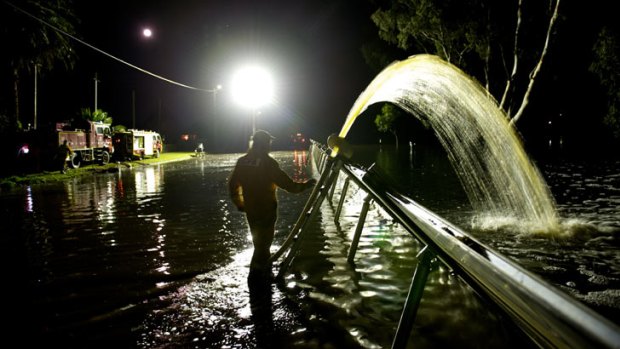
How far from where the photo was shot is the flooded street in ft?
14.0

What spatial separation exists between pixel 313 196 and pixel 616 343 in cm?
455

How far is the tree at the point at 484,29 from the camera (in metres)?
20.2

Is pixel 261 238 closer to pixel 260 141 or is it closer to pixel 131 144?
pixel 260 141

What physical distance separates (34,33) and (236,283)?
997 inches

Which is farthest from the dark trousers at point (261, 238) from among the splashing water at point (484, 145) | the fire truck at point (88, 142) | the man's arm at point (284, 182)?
the fire truck at point (88, 142)

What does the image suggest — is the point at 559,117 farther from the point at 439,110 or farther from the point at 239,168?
the point at 239,168

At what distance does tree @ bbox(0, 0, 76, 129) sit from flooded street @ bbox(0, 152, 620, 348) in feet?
54.6

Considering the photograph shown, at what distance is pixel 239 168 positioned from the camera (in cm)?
561

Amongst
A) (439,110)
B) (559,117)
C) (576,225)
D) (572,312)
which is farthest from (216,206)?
(559,117)

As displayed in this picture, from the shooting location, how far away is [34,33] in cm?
2444

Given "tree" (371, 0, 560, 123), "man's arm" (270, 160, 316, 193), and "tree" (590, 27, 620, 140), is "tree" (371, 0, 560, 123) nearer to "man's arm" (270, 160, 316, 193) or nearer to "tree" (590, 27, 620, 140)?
"tree" (590, 27, 620, 140)

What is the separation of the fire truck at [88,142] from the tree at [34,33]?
4.07 meters

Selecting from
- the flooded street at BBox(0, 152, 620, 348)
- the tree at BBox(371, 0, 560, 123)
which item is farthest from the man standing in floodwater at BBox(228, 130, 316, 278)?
the tree at BBox(371, 0, 560, 123)

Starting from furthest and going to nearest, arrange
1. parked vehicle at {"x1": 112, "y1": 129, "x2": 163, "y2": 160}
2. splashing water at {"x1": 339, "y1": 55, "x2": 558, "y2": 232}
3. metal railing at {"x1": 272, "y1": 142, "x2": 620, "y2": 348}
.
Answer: parked vehicle at {"x1": 112, "y1": 129, "x2": 163, "y2": 160} → splashing water at {"x1": 339, "y1": 55, "x2": 558, "y2": 232} → metal railing at {"x1": 272, "y1": 142, "x2": 620, "y2": 348}
